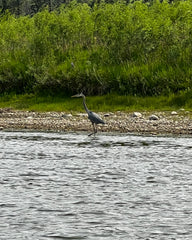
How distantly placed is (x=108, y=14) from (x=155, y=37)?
3392 mm

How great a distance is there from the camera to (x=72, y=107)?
29859 millimetres

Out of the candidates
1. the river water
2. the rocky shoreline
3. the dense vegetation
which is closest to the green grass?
the dense vegetation

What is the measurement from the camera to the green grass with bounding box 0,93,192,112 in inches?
1109

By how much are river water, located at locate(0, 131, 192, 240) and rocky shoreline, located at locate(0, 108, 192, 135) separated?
5.37ft

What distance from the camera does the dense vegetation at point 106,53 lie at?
29734mm

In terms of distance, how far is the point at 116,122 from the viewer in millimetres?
26016

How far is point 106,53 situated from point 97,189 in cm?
1915

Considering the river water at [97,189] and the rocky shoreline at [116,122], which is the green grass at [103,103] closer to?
the rocky shoreline at [116,122]

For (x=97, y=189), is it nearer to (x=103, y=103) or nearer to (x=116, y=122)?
(x=116, y=122)

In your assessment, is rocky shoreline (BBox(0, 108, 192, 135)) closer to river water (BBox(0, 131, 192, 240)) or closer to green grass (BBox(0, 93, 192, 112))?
green grass (BBox(0, 93, 192, 112))

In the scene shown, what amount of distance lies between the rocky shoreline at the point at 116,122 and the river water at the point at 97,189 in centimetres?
164

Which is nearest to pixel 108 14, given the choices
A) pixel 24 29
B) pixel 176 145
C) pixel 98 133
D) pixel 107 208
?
pixel 24 29

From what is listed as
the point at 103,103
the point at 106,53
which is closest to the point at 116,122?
the point at 103,103

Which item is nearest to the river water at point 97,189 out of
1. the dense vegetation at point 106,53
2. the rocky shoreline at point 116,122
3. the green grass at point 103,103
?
the rocky shoreline at point 116,122
